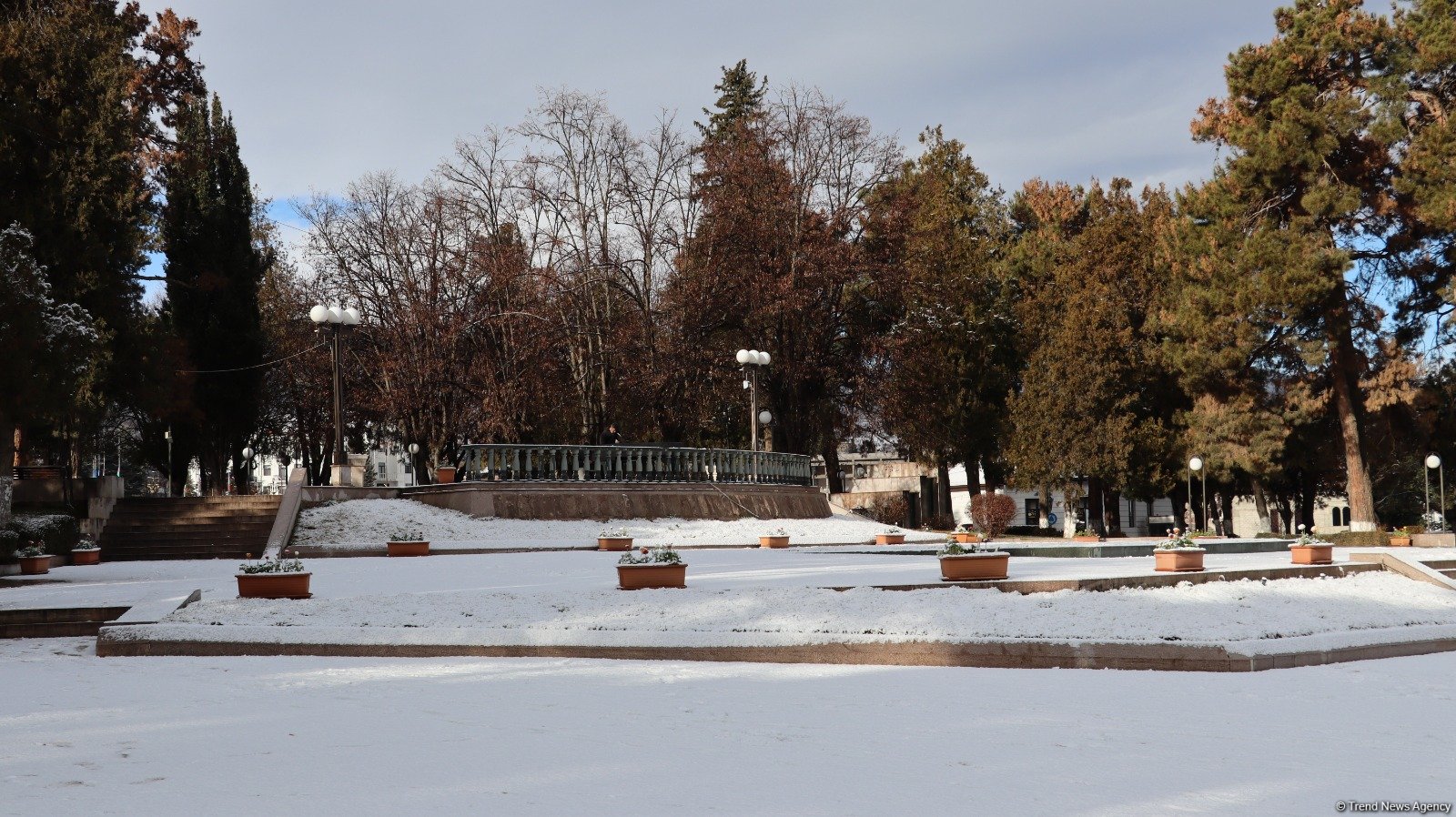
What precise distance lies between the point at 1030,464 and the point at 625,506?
762 inches

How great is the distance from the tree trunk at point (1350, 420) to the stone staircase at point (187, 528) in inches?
1138

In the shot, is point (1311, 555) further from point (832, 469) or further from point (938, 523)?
point (832, 469)

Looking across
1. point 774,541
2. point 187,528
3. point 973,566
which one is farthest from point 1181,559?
point 187,528

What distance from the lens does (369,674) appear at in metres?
9.80

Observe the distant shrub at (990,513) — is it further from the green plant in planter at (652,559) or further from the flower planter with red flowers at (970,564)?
the green plant in planter at (652,559)

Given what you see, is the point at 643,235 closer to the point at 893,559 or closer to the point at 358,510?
the point at 358,510

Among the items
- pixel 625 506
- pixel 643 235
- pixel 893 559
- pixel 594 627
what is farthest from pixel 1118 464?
pixel 594 627

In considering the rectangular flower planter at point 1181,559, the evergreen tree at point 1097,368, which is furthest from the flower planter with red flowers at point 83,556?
the evergreen tree at point 1097,368

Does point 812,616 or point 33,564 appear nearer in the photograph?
point 812,616

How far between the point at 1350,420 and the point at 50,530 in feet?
110

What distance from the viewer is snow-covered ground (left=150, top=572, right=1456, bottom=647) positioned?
1023 cm

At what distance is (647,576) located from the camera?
13914mm

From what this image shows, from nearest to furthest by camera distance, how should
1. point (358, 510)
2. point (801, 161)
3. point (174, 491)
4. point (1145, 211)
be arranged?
point (358, 510) < point (174, 491) < point (801, 161) < point (1145, 211)

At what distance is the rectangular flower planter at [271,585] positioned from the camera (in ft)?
44.7
